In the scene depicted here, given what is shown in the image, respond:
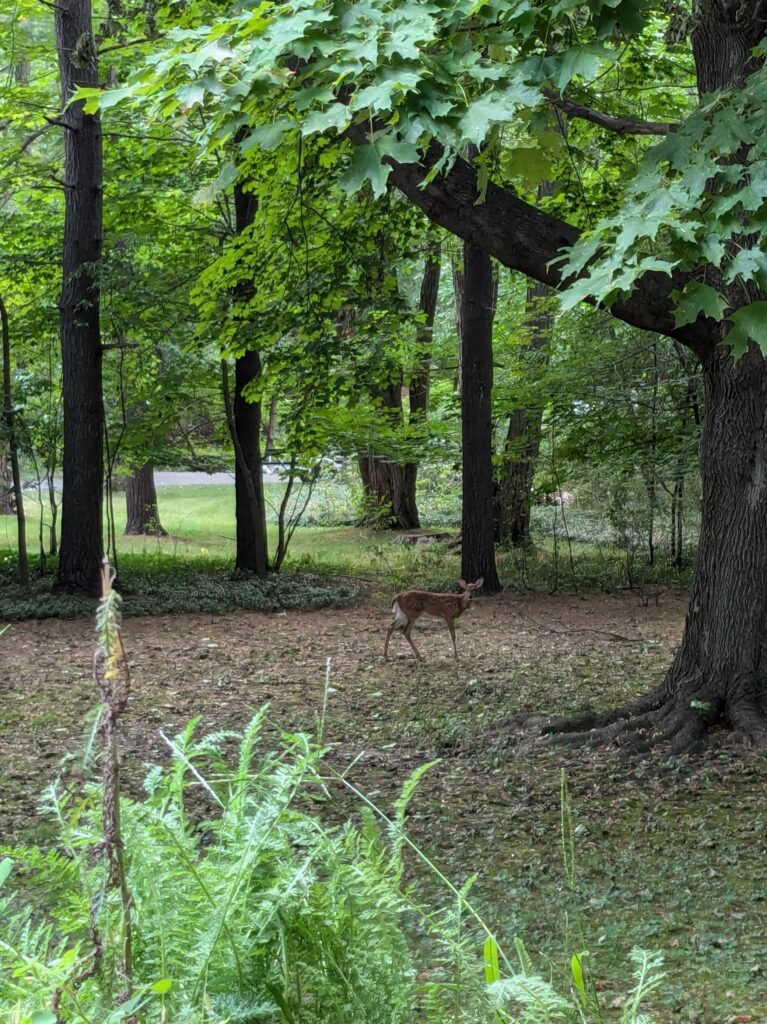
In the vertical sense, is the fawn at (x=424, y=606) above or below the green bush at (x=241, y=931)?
below

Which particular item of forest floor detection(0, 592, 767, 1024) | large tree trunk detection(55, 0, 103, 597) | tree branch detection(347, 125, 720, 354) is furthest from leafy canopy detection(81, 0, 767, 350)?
large tree trunk detection(55, 0, 103, 597)

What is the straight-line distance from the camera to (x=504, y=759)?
6.11 meters

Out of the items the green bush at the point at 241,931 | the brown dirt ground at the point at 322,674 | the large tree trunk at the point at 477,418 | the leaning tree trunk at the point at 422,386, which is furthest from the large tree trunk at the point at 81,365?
the green bush at the point at 241,931

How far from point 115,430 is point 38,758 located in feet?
27.4

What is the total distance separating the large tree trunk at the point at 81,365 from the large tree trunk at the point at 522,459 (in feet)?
18.5

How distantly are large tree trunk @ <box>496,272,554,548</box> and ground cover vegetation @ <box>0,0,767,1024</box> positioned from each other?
9cm

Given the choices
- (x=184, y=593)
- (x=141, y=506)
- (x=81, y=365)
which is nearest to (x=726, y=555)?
(x=184, y=593)

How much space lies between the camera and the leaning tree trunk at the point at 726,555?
5758 millimetres

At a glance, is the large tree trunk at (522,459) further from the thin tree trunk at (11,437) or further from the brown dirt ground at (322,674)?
the thin tree trunk at (11,437)

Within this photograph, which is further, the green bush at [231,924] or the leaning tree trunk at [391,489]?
the leaning tree trunk at [391,489]

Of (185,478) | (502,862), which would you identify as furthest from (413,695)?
(185,478)

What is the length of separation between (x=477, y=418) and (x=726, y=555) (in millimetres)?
6686

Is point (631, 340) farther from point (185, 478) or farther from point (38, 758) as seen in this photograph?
point (185, 478)

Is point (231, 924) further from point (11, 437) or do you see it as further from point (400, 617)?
point (11, 437)
